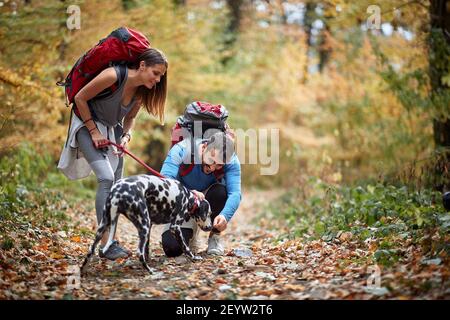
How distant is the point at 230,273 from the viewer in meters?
4.95

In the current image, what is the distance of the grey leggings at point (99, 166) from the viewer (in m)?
5.03

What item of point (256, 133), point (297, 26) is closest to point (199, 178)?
point (256, 133)

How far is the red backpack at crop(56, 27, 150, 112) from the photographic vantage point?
16.5ft

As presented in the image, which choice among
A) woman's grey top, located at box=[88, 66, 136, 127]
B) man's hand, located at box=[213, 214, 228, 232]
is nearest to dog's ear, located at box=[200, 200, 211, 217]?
man's hand, located at box=[213, 214, 228, 232]

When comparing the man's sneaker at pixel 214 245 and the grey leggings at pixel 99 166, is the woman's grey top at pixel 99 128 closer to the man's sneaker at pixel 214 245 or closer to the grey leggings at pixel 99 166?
the grey leggings at pixel 99 166

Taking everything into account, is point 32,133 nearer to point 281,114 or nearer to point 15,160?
point 15,160

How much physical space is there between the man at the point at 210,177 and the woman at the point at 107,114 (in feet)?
1.68

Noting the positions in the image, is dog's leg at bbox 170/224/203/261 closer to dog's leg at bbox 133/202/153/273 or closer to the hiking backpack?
dog's leg at bbox 133/202/153/273

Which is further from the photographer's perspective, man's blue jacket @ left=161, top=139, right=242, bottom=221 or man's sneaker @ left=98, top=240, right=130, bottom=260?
man's blue jacket @ left=161, top=139, right=242, bottom=221

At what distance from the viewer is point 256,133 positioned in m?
18.9

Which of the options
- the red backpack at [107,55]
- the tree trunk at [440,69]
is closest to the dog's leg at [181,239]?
the red backpack at [107,55]

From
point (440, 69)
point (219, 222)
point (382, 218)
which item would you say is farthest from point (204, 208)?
point (440, 69)

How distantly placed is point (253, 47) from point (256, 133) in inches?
200
